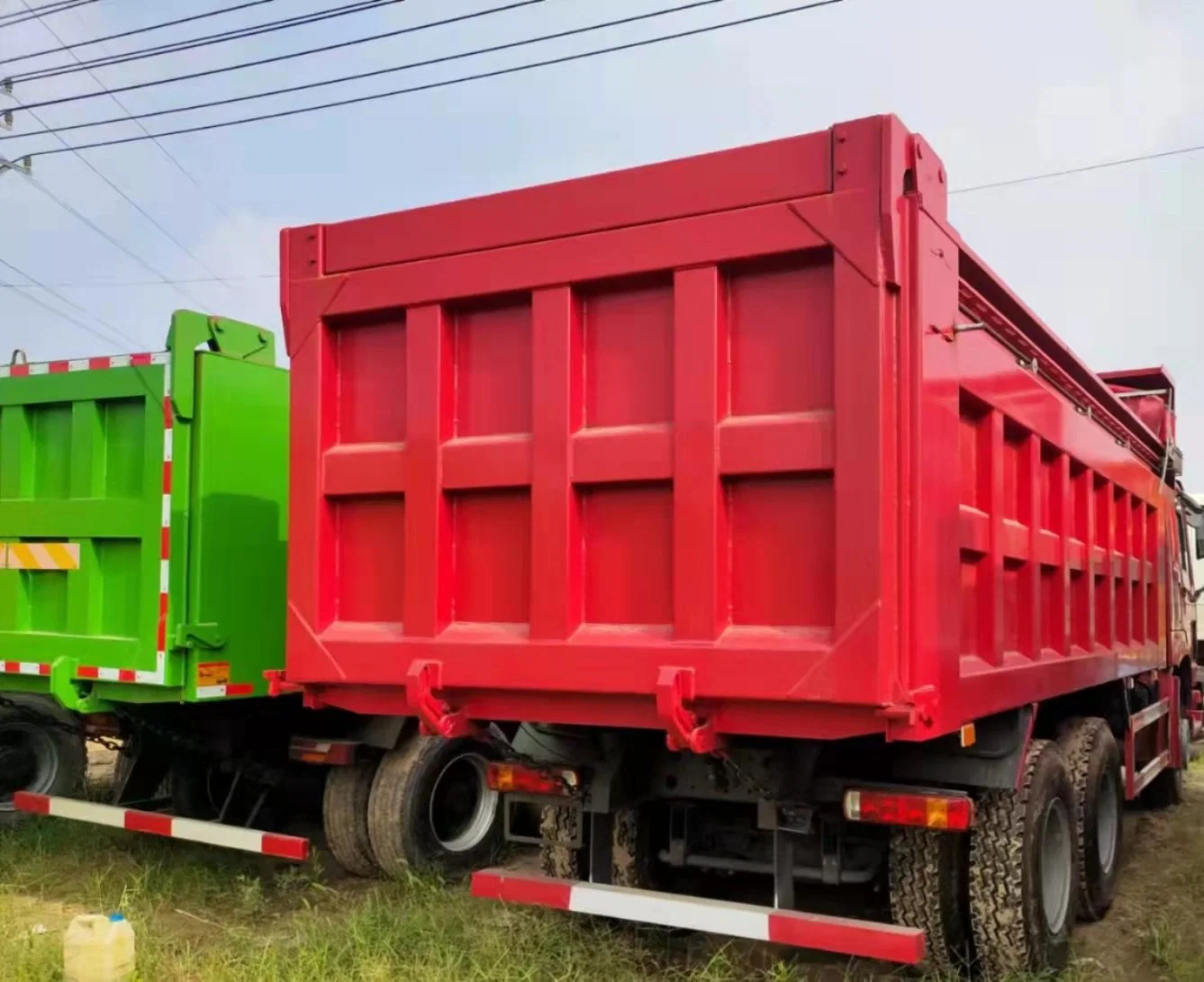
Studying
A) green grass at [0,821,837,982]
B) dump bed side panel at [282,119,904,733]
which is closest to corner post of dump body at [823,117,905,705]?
dump bed side panel at [282,119,904,733]

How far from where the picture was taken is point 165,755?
6.55 m

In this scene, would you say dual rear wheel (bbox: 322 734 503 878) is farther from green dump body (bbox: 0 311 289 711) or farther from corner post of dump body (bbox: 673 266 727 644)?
corner post of dump body (bbox: 673 266 727 644)

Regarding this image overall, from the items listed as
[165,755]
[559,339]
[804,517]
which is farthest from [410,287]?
[165,755]

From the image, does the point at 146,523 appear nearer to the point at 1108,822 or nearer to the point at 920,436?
the point at 920,436

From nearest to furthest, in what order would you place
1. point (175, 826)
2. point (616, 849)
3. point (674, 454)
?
point (674, 454) < point (616, 849) < point (175, 826)

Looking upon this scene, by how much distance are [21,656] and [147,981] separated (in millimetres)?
2272

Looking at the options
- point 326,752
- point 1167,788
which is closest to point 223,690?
point 326,752

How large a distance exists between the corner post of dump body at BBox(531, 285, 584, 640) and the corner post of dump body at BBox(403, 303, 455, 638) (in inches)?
14.1

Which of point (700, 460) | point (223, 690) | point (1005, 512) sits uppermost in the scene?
point (700, 460)

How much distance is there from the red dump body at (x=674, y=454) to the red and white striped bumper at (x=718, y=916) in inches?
25.9

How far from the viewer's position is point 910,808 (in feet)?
12.1

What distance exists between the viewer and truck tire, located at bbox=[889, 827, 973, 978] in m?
3.94

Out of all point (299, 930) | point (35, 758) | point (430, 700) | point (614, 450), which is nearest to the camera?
point (614, 450)

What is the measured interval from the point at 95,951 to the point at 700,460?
2.64 metres
